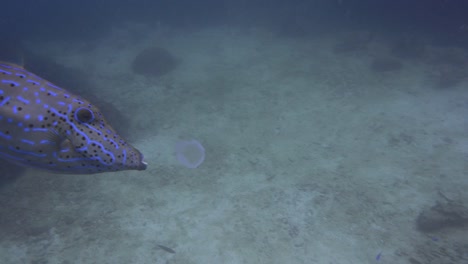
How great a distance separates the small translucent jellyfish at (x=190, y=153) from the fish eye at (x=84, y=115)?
5387mm

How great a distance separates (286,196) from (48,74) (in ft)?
36.9

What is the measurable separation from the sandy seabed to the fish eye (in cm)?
362

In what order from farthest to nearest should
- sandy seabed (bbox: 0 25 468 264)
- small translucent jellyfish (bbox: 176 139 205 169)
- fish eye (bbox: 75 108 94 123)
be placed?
1. small translucent jellyfish (bbox: 176 139 205 169)
2. sandy seabed (bbox: 0 25 468 264)
3. fish eye (bbox: 75 108 94 123)

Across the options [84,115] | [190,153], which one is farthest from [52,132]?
[190,153]

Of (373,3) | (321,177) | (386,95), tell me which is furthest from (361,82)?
(373,3)

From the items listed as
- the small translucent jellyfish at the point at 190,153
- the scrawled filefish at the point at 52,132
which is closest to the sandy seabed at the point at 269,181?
the small translucent jellyfish at the point at 190,153

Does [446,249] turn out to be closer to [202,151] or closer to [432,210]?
[432,210]

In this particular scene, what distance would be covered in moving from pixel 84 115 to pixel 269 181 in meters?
5.25

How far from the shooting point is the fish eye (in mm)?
1774

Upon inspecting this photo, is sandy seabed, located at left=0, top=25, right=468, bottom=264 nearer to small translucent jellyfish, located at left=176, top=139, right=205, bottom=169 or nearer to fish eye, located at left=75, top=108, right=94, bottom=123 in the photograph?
small translucent jellyfish, located at left=176, top=139, right=205, bottom=169

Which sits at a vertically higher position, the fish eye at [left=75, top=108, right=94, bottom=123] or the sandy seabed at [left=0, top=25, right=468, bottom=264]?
the fish eye at [left=75, top=108, right=94, bottom=123]

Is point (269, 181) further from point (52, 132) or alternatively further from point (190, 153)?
point (52, 132)

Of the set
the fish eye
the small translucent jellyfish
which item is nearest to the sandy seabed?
the small translucent jellyfish

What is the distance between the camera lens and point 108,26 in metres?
23.3
